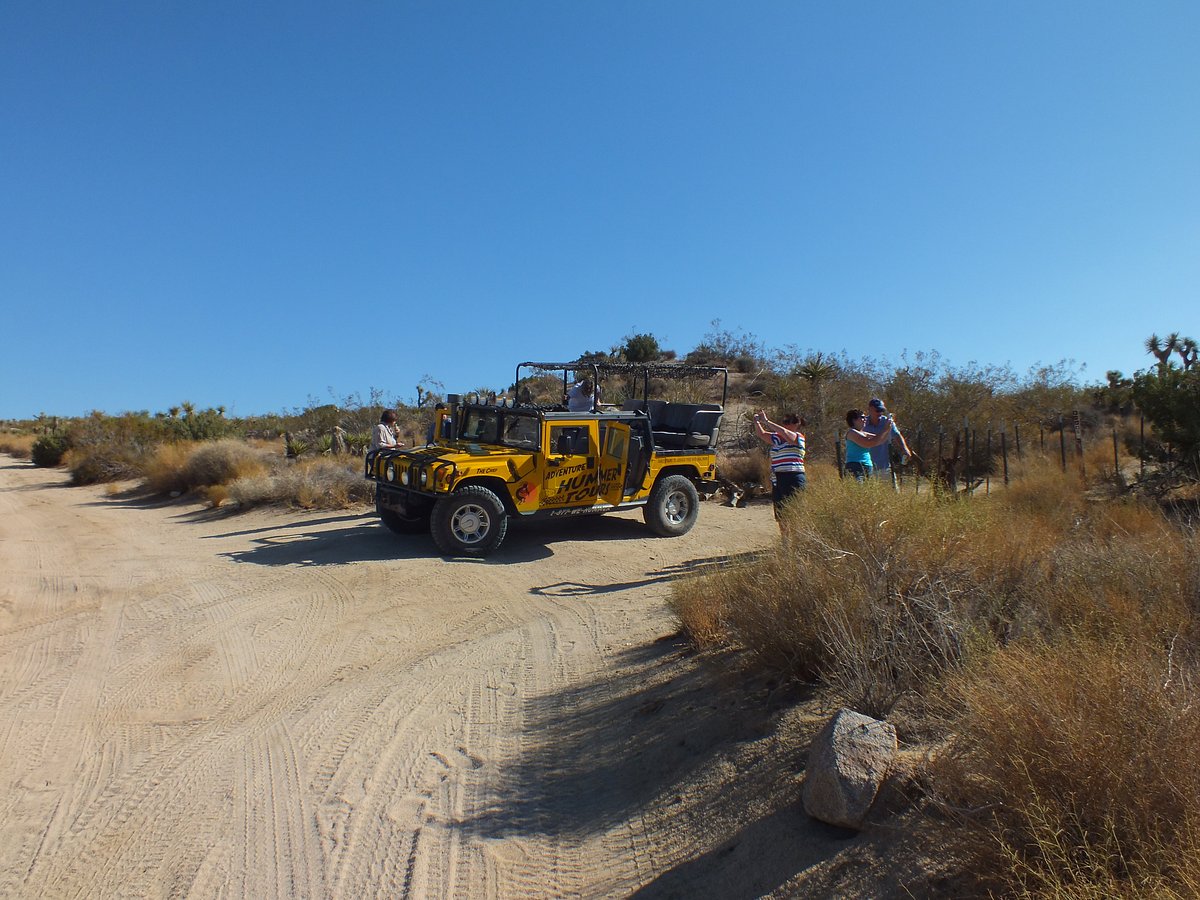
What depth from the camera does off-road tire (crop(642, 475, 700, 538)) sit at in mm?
Result: 11930

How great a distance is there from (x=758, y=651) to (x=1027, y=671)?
2114mm

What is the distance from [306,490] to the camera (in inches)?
Result: 584

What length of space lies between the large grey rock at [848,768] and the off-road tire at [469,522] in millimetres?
7283

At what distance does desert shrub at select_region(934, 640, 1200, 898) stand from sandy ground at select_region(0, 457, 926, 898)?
2.06 feet

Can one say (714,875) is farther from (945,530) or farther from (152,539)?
(152,539)

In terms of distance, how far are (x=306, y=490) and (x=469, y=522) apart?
5748 millimetres

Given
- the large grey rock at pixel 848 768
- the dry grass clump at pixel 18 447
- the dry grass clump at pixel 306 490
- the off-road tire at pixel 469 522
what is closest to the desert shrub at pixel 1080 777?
the large grey rock at pixel 848 768

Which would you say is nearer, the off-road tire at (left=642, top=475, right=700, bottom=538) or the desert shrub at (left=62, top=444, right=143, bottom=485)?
the off-road tire at (left=642, top=475, right=700, bottom=538)

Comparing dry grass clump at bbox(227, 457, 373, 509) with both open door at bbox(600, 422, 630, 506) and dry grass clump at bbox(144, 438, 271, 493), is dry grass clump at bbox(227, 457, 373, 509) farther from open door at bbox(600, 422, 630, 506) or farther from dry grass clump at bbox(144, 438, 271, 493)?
open door at bbox(600, 422, 630, 506)

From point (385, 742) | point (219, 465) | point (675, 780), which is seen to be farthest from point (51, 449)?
point (675, 780)

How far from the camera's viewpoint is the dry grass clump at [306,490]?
14812 millimetres

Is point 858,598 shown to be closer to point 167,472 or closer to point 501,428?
point 501,428

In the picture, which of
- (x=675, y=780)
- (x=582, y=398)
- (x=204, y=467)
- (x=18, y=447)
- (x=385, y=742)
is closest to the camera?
(x=675, y=780)

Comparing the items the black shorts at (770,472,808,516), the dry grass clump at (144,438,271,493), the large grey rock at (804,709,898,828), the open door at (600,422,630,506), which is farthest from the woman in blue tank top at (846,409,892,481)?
the dry grass clump at (144,438,271,493)
